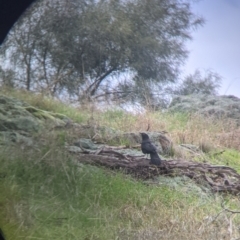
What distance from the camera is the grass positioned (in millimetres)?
2309

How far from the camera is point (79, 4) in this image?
245cm

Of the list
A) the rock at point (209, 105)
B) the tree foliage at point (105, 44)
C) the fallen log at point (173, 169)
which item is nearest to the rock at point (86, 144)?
the fallen log at point (173, 169)

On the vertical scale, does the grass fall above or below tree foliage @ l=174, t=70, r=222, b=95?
below

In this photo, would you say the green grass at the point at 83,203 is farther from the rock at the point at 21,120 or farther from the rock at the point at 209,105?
the rock at the point at 209,105

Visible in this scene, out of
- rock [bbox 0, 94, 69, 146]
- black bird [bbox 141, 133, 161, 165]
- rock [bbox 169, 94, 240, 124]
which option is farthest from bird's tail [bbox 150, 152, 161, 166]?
rock [bbox 0, 94, 69, 146]

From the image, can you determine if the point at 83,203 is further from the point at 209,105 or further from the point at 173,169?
the point at 209,105

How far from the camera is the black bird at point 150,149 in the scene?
2.40 m

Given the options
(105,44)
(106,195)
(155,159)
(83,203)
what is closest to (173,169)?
(155,159)

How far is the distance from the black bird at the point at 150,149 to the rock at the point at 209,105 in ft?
0.57

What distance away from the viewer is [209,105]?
241cm

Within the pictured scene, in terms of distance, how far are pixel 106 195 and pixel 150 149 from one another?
279 mm

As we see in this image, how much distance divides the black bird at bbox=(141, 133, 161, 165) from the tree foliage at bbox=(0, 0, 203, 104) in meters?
0.19

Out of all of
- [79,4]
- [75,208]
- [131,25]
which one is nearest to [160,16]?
[131,25]

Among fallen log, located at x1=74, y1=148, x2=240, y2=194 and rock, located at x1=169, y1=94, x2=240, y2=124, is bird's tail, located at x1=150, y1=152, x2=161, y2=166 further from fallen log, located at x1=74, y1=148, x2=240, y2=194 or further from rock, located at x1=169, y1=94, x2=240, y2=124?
rock, located at x1=169, y1=94, x2=240, y2=124
